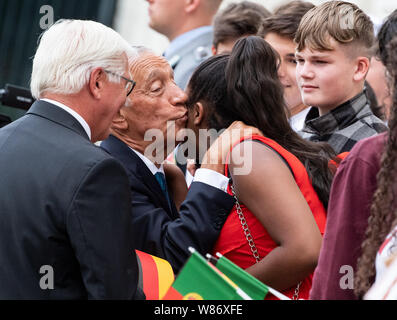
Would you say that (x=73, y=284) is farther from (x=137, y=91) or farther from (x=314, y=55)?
(x=314, y=55)

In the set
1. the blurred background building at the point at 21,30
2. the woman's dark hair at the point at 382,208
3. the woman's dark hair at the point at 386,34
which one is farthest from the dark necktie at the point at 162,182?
the blurred background building at the point at 21,30

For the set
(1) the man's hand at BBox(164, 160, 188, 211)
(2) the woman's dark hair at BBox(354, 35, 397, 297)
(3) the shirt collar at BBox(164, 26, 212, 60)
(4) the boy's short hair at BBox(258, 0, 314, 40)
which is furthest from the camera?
(3) the shirt collar at BBox(164, 26, 212, 60)

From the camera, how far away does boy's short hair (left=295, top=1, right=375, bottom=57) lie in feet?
10.2

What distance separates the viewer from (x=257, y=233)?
2.61 metres

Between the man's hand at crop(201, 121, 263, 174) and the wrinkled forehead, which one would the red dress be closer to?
the man's hand at crop(201, 121, 263, 174)

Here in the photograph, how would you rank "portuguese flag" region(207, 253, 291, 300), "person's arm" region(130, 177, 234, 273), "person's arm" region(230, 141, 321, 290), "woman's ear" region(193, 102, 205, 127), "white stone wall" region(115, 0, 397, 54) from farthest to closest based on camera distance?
"white stone wall" region(115, 0, 397, 54), "woman's ear" region(193, 102, 205, 127), "person's arm" region(130, 177, 234, 273), "person's arm" region(230, 141, 321, 290), "portuguese flag" region(207, 253, 291, 300)

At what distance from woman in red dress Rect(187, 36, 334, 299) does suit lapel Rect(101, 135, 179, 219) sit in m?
0.29

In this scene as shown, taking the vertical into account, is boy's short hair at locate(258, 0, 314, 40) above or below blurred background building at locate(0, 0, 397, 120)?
above

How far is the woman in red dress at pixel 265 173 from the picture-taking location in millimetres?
2496

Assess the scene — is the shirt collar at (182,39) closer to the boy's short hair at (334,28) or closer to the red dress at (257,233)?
the boy's short hair at (334,28)

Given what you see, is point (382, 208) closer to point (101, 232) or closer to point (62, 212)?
point (101, 232)

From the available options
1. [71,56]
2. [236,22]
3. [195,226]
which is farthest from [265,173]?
[236,22]

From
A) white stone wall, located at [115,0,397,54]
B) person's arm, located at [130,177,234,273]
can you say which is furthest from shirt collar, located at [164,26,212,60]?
white stone wall, located at [115,0,397,54]

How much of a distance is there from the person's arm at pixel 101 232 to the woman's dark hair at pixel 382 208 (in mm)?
682
